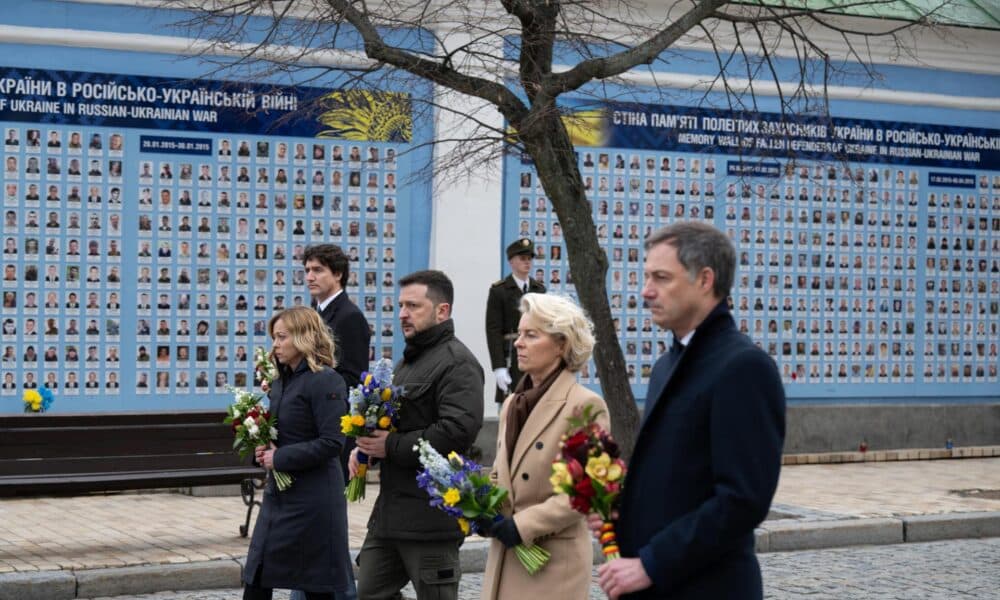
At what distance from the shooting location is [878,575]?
10367mm

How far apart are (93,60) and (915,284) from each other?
9.20 meters

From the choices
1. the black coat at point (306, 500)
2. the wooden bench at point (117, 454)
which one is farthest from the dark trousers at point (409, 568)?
the wooden bench at point (117, 454)

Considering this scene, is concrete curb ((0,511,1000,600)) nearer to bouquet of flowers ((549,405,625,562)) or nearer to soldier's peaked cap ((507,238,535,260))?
soldier's peaked cap ((507,238,535,260))

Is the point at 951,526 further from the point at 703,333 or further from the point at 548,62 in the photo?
the point at 703,333

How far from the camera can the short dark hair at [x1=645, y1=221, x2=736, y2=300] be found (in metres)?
4.25

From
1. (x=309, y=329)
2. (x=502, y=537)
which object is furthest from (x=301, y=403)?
(x=502, y=537)

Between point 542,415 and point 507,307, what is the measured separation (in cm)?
816

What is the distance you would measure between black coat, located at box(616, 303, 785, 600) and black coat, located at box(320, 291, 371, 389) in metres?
5.06

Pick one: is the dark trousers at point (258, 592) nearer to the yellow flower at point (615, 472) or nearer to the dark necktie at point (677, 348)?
the yellow flower at point (615, 472)

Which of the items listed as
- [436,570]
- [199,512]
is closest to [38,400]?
[199,512]

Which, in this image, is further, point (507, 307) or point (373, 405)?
point (507, 307)

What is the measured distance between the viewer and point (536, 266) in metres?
15.6

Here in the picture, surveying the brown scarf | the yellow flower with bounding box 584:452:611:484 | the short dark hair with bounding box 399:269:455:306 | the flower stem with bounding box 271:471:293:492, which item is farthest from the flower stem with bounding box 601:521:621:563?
the flower stem with bounding box 271:471:293:492

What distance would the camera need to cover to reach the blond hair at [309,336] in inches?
293
